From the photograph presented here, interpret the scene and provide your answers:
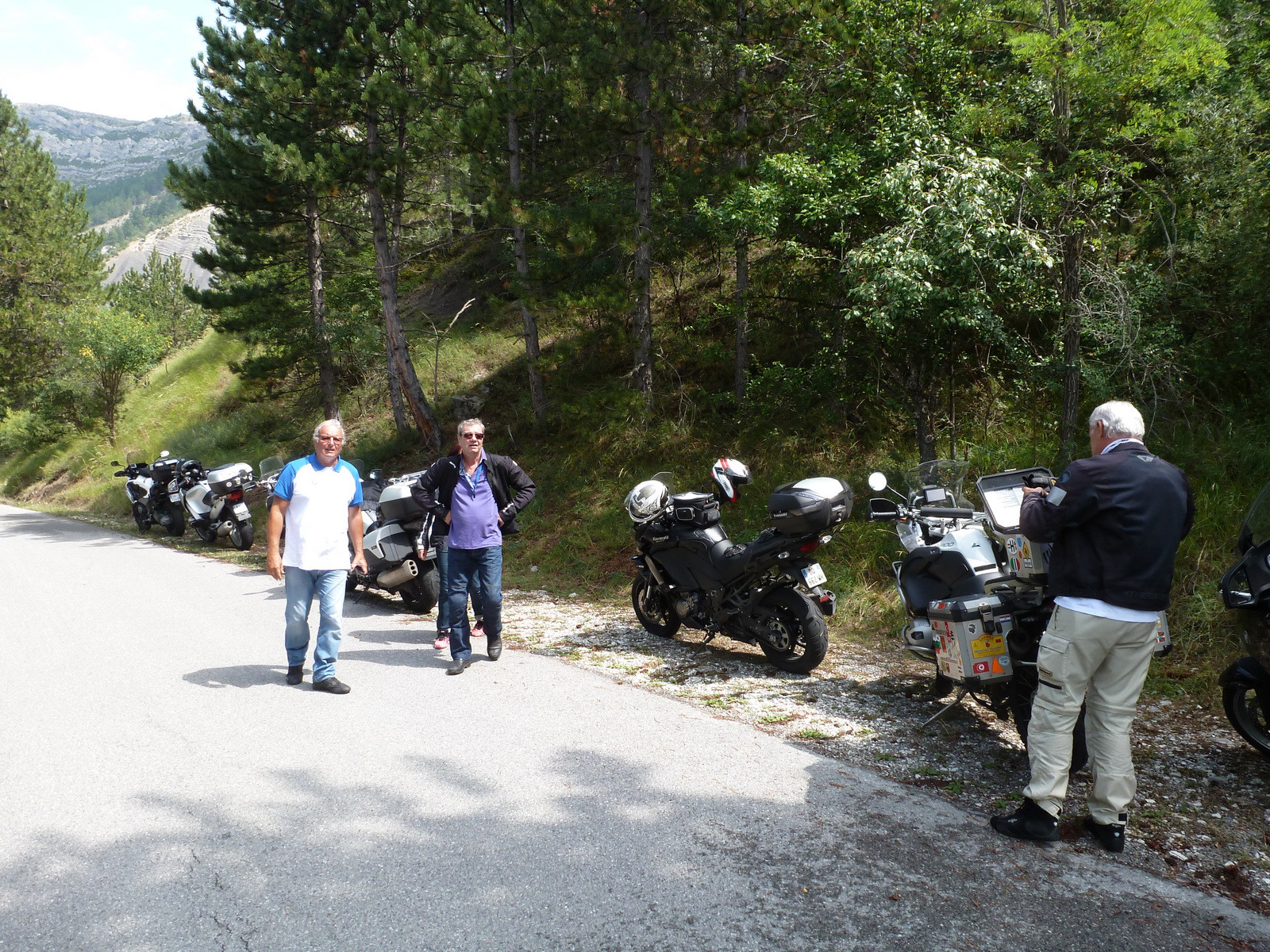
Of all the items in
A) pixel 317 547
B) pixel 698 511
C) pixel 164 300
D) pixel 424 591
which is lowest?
pixel 424 591

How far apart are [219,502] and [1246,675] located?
13.9 metres

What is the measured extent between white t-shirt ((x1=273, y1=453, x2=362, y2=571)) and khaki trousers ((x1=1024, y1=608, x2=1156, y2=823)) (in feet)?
15.0

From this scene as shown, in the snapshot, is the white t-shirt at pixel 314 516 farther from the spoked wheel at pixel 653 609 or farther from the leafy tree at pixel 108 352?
the leafy tree at pixel 108 352

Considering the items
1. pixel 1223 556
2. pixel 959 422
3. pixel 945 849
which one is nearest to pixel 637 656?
pixel 945 849

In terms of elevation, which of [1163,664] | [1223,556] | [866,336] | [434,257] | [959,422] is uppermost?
[434,257]

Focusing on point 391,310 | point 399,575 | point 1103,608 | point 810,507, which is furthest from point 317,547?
point 391,310

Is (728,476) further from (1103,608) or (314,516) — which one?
(1103,608)

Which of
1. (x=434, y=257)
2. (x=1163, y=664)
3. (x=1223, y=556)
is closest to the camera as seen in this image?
(x=1163, y=664)

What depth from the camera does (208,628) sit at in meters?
7.69

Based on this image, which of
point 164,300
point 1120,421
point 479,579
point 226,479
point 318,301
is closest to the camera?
point 1120,421

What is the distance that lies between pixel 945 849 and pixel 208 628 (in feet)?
22.0

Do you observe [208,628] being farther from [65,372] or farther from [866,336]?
[65,372]

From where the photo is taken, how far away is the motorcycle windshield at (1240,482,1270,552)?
435 cm

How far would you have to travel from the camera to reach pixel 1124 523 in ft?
11.7
